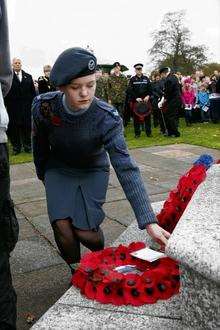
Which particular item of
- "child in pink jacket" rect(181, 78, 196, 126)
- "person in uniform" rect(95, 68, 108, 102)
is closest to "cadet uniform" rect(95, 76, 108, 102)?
"person in uniform" rect(95, 68, 108, 102)

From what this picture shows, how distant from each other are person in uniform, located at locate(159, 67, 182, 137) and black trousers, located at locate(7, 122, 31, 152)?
12.1 ft

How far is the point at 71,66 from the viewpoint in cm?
290

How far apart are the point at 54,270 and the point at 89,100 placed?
1722 mm

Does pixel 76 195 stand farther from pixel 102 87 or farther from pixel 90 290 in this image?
pixel 102 87

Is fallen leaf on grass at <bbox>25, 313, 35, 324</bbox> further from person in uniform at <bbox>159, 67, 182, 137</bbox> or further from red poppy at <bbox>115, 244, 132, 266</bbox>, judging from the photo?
person in uniform at <bbox>159, 67, 182, 137</bbox>

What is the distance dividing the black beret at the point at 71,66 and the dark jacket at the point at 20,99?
8.55m

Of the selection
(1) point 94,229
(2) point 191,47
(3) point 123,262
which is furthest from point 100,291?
(2) point 191,47

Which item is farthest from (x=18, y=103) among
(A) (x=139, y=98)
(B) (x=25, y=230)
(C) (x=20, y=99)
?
(B) (x=25, y=230)

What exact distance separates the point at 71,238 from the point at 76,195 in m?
0.27

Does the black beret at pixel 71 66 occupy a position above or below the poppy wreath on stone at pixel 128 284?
above

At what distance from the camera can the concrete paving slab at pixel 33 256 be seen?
4309 millimetres

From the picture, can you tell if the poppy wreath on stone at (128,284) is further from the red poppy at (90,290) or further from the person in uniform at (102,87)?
the person in uniform at (102,87)

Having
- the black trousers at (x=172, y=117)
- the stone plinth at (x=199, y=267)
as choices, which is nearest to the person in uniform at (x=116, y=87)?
the black trousers at (x=172, y=117)

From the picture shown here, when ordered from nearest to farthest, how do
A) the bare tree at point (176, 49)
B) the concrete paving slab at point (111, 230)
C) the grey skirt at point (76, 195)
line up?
the grey skirt at point (76, 195) → the concrete paving slab at point (111, 230) → the bare tree at point (176, 49)
